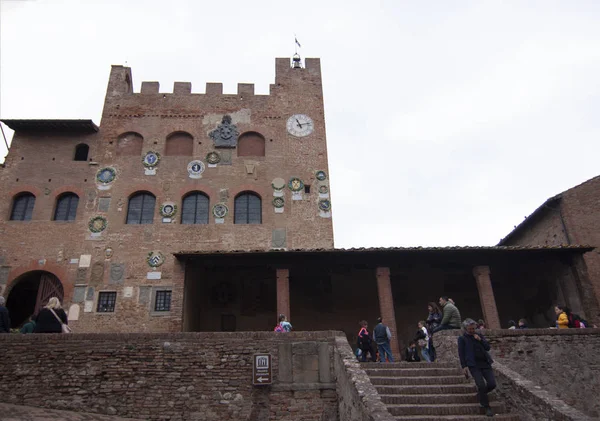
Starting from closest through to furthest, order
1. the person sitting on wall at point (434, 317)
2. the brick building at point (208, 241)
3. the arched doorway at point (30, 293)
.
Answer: the person sitting on wall at point (434, 317), the brick building at point (208, 241), the arched doorway at point (30, 293)

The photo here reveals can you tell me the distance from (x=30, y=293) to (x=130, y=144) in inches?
296

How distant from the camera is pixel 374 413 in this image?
23.2 feet

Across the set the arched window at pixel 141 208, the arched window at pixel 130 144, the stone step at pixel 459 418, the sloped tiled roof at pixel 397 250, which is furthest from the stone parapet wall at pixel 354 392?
the arched window at pixel 130 144

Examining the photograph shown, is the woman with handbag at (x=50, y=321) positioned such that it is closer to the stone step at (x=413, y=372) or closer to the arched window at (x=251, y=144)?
the stone step at (x=413, y=372)

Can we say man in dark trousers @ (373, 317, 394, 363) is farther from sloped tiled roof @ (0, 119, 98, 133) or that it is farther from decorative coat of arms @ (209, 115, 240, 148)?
sloped tiled roof @ (0, 119, 98, 133)

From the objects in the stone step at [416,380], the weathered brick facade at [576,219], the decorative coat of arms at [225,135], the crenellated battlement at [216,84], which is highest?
the crenellated battlement at [216,84]

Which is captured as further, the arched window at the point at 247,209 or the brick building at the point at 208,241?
the arched window at the point at 247,209

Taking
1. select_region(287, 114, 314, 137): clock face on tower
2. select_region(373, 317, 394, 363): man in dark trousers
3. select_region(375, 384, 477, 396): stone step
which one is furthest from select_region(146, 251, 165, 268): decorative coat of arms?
select_region(375, 384, 477, 396): stone step

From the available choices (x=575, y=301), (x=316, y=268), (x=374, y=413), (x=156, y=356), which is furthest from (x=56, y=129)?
(x=575, y=301)

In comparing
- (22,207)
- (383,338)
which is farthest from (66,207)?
(383,338)

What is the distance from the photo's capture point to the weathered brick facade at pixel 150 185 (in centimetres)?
1809

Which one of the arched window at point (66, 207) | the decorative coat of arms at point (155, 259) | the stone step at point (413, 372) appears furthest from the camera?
the arched window at point (66, 207)

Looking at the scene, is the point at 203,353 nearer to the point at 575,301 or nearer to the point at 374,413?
the point at 374,413

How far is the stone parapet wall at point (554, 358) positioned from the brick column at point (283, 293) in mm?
5700
